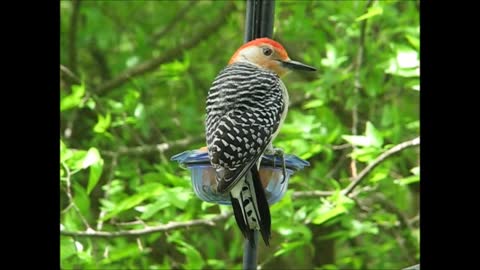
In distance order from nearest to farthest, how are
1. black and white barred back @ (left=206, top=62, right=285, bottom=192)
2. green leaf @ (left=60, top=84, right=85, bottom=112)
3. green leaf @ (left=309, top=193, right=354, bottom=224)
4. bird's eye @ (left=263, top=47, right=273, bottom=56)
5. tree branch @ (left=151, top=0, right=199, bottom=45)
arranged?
black and white barred back @ (left=206, top=62, right=285, bottom=192) < bird's eye @ (left=263, top=47, right=273, bottom=56) < green leaf @ (left=309, top=193, right=354, bottom=224) < green leaf @ (left=60, top=84, right=85, bottom=112) < tree branch @ (left=151, top=0, right=199, bottom=45)

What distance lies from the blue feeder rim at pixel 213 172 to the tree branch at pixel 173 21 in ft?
8.95

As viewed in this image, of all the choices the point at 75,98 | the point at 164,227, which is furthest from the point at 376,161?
the point at 75,98

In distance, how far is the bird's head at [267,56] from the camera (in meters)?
2.09

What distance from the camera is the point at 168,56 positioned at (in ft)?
15.7

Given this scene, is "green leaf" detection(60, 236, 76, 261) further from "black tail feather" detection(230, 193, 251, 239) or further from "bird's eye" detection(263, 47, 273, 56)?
"bird's eye" detection(263, 47, 273, 56)

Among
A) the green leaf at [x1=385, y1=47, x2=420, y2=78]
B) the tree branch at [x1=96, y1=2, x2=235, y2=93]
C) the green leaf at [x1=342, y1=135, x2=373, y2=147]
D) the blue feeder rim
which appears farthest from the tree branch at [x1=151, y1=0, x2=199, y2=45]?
the blue feeder rim

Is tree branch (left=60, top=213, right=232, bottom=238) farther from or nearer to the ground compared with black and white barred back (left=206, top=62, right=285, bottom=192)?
nearer to the ground

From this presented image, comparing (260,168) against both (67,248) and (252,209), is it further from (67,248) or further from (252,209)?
(67,248)

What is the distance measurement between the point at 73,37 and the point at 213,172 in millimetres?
2786

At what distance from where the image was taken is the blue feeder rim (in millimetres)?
2121

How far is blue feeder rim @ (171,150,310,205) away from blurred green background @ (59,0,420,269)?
1.20 m

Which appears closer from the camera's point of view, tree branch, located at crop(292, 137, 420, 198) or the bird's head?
the bird's head
